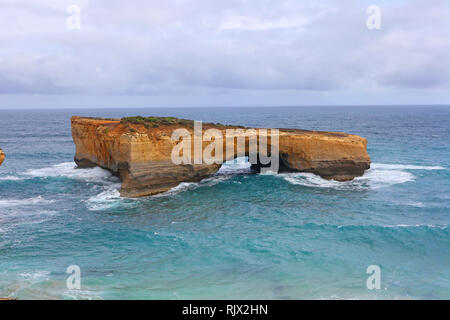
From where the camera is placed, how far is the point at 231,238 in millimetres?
21672

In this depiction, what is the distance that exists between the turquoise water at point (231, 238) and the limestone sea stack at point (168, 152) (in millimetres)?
1186

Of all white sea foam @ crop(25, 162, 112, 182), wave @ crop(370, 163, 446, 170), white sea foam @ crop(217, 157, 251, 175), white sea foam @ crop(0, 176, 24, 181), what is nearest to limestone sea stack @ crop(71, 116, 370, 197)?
white sea foam @ crop(25, 162, 112, 182)

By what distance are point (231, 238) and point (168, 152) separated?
1102cm

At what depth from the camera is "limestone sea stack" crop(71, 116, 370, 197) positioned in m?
29.4

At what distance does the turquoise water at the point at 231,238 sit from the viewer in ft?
54.2

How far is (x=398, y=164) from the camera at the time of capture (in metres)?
42.7

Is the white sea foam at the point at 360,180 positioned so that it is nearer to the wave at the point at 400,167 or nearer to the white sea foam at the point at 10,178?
the wave at the point at 400,167

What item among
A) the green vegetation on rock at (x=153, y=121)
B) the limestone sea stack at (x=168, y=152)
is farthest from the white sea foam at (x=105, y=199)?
the green vegetation on rock at (x=153, y=121)

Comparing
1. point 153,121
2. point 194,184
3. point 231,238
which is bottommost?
point 231,238

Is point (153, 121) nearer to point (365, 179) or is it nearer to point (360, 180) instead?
point (360, 180)

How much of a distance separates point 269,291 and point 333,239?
22.5 feet

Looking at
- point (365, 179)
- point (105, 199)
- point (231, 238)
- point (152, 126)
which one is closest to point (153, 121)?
point (152, 126)
